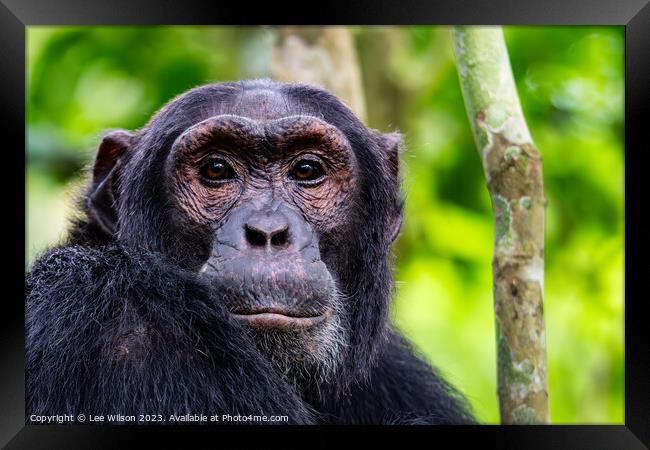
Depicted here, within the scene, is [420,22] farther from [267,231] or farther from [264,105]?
[267,231]

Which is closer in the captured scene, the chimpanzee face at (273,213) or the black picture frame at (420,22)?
the chimpanzee face at (273,213)

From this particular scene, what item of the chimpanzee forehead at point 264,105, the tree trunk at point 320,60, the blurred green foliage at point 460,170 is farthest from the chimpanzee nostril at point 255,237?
the blurred green foliage at point 460,170

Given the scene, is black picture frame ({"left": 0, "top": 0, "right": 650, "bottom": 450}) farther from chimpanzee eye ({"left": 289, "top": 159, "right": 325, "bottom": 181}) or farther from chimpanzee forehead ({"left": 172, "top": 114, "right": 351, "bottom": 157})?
chimpanzee eye ({"left": 289, "top": 159, "right": 325, "bottom": 181})

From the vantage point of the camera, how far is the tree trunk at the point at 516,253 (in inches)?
142

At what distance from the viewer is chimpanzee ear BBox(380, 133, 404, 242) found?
4062 mm

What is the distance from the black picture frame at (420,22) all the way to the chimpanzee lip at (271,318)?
0.48 m

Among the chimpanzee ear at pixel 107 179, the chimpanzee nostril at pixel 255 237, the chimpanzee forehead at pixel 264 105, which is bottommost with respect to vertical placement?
the chimpanzee nostril at pixel 255 237

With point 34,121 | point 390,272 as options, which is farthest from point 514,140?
point 34,121

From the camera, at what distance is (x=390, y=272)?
158 inches

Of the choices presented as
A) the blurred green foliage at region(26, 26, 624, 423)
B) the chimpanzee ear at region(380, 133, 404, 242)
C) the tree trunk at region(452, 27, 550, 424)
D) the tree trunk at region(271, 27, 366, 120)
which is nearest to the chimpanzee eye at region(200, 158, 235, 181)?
the chimpanzee ear at region(380, 133, 404, 242)

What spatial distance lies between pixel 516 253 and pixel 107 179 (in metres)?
1.86

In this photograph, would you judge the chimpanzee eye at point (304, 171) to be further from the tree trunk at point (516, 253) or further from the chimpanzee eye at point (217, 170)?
the tree trunk at point (516, 253)

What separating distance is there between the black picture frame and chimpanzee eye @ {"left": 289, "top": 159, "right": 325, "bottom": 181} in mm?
576

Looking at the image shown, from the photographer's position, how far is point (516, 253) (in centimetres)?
362
